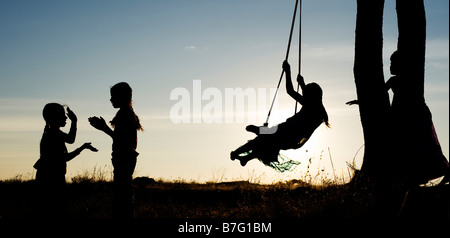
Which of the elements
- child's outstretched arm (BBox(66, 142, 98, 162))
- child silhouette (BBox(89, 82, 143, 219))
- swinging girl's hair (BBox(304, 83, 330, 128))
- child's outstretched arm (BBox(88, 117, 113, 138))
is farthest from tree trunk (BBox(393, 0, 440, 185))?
child's outstretched arm (BBox(66, 142, 98, 162))

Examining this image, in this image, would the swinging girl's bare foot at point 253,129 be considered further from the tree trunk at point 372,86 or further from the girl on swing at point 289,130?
the tree trunk at point 372,86

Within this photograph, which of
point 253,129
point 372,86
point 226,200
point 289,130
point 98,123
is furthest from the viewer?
point 226,200

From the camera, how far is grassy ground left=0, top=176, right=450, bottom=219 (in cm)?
581

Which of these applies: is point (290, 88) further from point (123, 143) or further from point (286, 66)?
point (123, 143)

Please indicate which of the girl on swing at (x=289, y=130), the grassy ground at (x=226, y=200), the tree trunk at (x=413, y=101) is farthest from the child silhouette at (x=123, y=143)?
the tree trunk at (x=413, y=101)

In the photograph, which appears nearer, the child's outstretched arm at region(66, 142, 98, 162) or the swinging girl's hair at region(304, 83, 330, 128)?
the child's outstretched arm at region(66, 142, 98, 162)

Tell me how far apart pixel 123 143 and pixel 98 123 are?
387 mm

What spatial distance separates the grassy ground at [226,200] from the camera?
5809 mm

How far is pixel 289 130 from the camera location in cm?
671

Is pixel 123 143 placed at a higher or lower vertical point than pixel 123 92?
lower

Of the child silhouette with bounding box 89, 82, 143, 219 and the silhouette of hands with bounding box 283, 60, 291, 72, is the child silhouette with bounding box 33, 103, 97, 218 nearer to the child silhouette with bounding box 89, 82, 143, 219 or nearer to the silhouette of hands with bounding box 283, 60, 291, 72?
the child silhouette with bounding box 89, 82, 143, 219

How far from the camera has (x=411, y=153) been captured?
6.68 meters

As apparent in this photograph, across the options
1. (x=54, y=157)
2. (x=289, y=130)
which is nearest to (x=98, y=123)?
(x=54, y=157)
